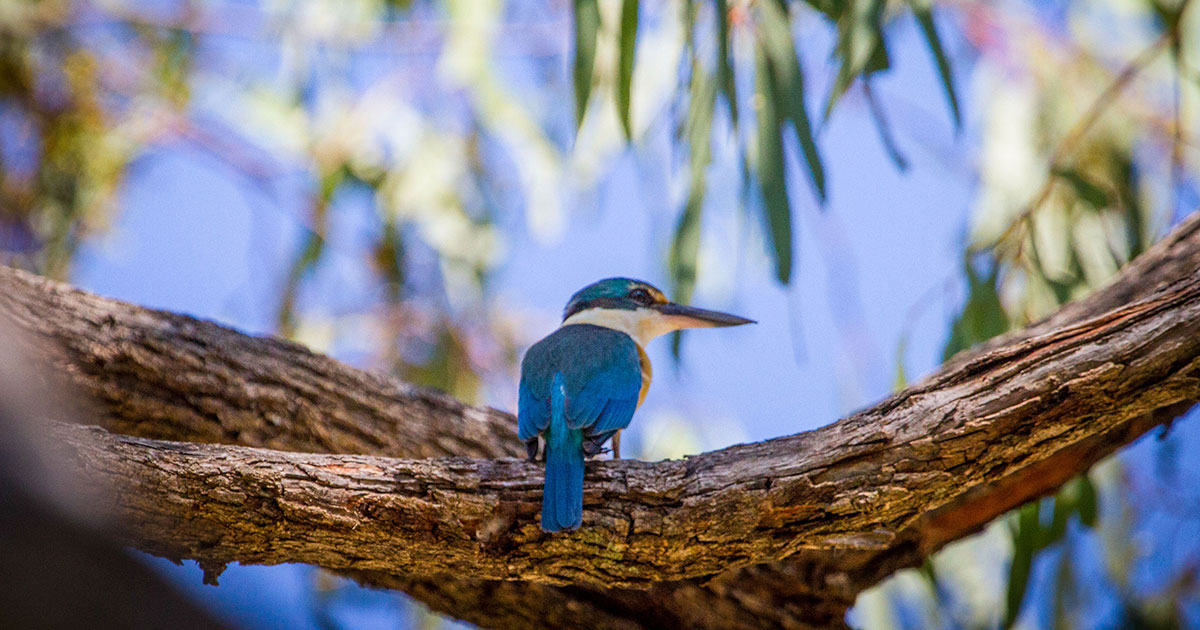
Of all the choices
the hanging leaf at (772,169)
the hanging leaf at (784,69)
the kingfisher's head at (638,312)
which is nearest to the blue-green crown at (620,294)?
the kingfisher's head at (638,312)

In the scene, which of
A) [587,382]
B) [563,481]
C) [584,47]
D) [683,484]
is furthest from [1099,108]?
[563,481]

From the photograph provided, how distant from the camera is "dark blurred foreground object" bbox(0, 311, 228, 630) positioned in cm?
66

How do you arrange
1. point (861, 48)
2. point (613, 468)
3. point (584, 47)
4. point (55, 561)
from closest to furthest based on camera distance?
point (55, 561)
point (613, 468)
point (861, 48)
point (584, 47)

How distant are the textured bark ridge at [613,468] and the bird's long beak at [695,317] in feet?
3.04

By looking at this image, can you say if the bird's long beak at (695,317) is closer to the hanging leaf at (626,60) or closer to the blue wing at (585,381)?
the blue wing at (585,381)

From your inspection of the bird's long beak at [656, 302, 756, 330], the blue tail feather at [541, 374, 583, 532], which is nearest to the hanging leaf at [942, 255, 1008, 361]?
the bird's long beak at [656, 302, 756, 330]

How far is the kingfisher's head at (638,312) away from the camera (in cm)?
329

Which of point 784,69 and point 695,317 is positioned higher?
point 784,69

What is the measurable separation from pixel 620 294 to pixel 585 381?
93 cm

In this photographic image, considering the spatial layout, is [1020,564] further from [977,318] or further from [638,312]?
[638,312]

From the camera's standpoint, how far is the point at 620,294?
135 inches

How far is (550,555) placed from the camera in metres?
2.10

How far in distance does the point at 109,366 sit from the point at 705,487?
1.50 meters

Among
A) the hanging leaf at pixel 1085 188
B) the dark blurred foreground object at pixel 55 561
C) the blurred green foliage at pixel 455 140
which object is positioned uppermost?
the blurred green foliage at pixel 455 140
